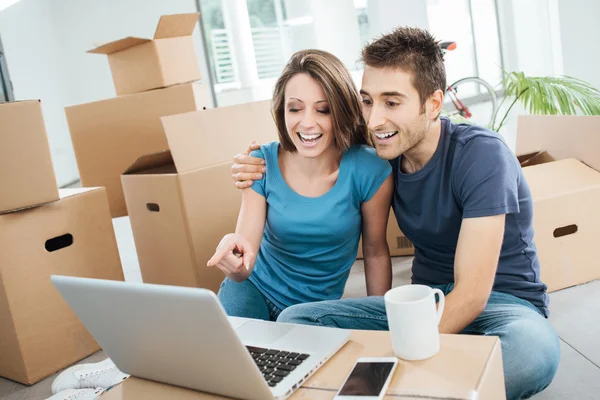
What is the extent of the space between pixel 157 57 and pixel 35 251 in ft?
3.67

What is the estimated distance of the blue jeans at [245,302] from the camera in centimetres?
151

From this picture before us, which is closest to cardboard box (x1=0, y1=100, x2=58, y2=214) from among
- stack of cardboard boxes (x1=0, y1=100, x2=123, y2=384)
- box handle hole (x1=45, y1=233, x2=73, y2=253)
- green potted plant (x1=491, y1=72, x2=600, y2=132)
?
stack of cardboard boxes (x1=0, y1=100, x2=123, y2=384)

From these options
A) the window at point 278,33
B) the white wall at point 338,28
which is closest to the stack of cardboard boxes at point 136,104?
the window at point 278,33

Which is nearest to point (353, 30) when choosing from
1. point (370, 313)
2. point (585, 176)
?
point (585, 176)

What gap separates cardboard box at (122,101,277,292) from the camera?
2.00 m

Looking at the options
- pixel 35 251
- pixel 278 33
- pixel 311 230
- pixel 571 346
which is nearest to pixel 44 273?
pixel 35 251

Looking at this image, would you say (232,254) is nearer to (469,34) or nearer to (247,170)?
(247,170)

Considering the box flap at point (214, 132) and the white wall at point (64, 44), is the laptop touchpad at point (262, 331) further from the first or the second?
the white wall at point (64, 44)

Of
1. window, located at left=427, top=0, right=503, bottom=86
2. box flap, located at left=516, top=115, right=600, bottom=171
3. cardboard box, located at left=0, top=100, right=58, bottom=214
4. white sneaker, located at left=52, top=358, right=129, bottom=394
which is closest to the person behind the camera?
white sneaker, located at left=52, top=358, right=129, bottom=394

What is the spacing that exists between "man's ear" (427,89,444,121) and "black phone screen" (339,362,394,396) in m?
0.68

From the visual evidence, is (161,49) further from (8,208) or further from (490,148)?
(490,148)

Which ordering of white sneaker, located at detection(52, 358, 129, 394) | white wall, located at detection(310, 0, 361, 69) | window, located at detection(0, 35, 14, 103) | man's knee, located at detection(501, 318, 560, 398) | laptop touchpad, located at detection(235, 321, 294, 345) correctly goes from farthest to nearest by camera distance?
white wall, located at detection(310, 0, 361, 69) < window, located at detection(0, 35, 14, 103) < white sneaker, located at detection(52, 358, 129, 394) < man's knee, located at detection(501, 318, 560, 398) < laptop touchpad, located at detection(235, 321, 294, 345)

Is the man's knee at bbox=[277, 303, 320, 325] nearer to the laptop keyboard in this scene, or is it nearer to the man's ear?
the laptop keyboard

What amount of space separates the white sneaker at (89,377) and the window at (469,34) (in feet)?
15.7
